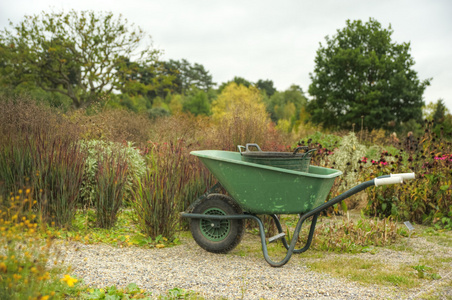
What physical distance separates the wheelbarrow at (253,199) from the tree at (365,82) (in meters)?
19.4

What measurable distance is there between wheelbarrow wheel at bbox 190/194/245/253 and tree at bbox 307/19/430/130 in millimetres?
19433

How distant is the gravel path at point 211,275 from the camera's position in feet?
8.91

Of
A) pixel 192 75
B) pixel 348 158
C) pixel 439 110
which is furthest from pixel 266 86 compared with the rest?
pixel 348 158

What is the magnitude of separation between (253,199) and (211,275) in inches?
29.9

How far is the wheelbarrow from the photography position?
3234mm

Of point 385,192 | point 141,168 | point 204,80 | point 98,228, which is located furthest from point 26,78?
point 204,80

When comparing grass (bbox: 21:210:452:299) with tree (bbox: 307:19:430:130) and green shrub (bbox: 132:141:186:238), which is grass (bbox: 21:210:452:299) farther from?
tree (bbox: 307:19:430:130)

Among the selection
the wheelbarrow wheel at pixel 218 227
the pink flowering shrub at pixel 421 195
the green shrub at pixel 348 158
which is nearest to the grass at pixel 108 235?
the wheelbarrow wheel at pixel 218 227

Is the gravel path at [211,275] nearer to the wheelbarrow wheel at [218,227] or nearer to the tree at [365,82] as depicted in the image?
the wheelbarrow wheel at [218,227]

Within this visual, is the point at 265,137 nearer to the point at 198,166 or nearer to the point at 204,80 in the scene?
the point at 198,166

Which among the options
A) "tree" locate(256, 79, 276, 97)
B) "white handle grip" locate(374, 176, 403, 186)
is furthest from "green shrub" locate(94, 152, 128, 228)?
"tree" locate(256, 79, 276, 97)

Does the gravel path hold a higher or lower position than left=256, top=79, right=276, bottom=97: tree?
lower

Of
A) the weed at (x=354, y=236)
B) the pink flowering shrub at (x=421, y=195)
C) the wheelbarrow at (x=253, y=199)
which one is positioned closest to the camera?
the wheelbarrow at (x=253, y=199)

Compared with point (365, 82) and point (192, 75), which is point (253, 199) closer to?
point (365, 82)
